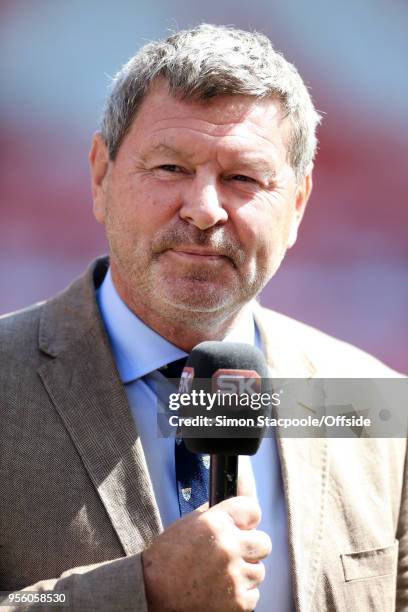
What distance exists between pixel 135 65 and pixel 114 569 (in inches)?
44.4

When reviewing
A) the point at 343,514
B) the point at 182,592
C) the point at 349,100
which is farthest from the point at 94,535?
the point at 349,100

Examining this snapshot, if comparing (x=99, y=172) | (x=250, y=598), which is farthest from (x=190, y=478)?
(x=99, y=172)

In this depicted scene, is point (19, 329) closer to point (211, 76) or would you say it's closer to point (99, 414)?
point (99, 414)

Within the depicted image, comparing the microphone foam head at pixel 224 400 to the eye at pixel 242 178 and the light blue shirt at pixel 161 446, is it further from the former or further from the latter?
the eye at pixel 242 178

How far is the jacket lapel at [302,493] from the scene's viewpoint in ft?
5.38

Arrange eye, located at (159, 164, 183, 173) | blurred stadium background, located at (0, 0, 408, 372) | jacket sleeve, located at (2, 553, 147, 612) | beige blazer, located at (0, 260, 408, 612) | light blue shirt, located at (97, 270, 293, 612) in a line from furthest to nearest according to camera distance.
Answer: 1. blurred stadium background, located at (0, 0, 408, 372)
2. eye, located at (159, 164, 183, 173)
3. light blue shirt, located at (97, 270, 293, 612)
4. beige blazer, located at (0, 260, 408, 612)
5. jacket sleeve, located at (2, 553, 147, 612)

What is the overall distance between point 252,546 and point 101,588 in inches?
13.3

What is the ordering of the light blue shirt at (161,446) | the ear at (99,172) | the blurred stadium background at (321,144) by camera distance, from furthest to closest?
the blurred stadium background at (321,144) → the ear at (99,172) → the light blue shirt at (161,446)

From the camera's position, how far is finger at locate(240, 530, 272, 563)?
123 cm

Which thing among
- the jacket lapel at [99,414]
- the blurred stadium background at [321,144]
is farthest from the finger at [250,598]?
the blurred stadium background at [321,144]

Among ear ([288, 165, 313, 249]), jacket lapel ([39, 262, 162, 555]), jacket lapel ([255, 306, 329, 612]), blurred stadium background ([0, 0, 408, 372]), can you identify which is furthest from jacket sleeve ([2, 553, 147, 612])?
blurred stadium background ([0, 0, 408, 372])

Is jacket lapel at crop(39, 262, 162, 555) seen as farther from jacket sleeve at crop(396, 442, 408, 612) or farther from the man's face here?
jacket sleeve at crop(396, 442, 408, 612)

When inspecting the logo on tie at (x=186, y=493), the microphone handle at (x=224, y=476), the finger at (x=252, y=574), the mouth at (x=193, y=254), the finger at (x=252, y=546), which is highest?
the mouth at (x=193, y=254)

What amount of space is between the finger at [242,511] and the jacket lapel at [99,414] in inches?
14.3
